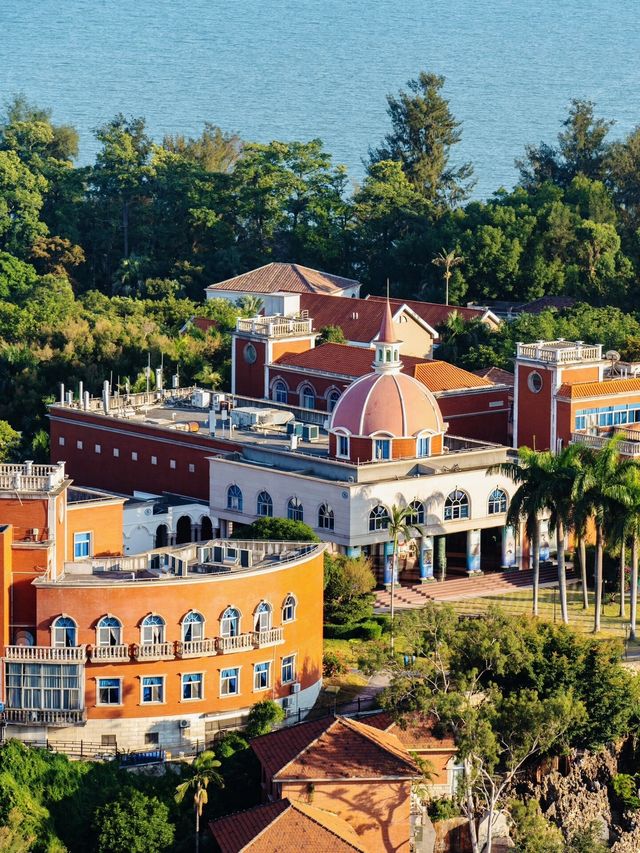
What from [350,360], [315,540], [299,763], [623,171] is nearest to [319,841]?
[299,763]

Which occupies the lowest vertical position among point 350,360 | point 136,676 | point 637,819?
point 637,819

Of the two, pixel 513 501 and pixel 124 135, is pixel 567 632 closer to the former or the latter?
pixel 513 501

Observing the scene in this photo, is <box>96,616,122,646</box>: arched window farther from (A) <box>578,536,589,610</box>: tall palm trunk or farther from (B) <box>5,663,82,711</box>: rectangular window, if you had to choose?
(A) <box>578,536,589,610</box>: tall palm trunk

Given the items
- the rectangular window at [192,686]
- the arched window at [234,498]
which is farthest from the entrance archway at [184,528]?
the rectangular window at [192,686]

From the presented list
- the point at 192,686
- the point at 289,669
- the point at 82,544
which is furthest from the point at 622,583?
the point at 82,544

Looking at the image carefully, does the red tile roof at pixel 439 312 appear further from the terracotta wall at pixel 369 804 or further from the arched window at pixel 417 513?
the terracotta wall at pixel 369 804

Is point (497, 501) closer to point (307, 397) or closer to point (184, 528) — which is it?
point (184, 528)
